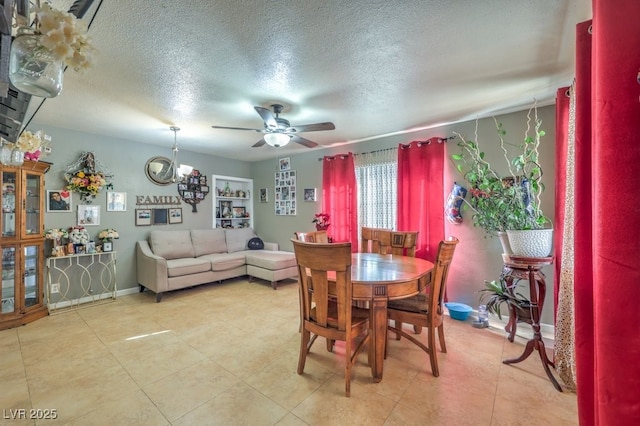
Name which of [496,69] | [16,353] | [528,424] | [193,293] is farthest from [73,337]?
[496,69]

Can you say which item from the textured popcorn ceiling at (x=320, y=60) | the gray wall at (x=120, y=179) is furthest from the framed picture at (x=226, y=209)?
the textured popcorn ceiling at (x=320, y=60)

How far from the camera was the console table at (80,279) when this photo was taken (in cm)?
338

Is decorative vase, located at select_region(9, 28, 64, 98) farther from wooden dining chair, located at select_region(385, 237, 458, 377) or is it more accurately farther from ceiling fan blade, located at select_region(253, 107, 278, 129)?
wooden dining chair, located at select_region(385, 237, 458, 377)

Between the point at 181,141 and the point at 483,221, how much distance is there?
421cm

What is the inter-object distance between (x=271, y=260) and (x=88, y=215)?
2628 millimetres

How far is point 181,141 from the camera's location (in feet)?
13.4

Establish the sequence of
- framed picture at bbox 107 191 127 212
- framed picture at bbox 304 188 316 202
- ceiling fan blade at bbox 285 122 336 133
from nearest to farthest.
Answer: ceiling fan blade at bbox 285 122 336 133
framed picture at bbox 107 191 127 212
framed picture at bbox 304 188 316 202

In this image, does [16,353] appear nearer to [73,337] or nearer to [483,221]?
[73,337]

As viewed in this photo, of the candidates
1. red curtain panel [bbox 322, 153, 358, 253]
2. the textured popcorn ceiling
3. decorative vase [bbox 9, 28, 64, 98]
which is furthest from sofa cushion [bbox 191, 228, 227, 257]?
decorative vase [bbox 9, 28, 64, 98]

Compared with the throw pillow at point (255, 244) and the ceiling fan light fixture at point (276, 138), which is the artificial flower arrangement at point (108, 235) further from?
the ceiling fan light fixture at point (276, 138)

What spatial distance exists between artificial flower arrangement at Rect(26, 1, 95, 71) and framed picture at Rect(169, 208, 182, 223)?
4.32m

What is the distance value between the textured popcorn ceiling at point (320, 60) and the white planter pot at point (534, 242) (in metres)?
1.25

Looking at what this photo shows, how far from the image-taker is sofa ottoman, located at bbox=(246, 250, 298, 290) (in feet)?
13.7

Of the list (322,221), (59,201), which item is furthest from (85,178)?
(322,221)
